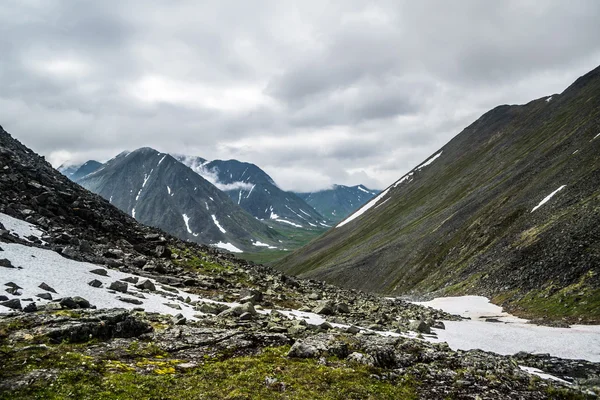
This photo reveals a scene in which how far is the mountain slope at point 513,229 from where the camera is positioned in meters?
57.4

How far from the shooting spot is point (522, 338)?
37.5 meters

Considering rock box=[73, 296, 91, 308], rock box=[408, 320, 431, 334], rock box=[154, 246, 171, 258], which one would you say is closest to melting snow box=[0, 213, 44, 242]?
rock box=[73, 296, 91, 308]

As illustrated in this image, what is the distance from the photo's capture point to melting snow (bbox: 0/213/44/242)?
34.9m

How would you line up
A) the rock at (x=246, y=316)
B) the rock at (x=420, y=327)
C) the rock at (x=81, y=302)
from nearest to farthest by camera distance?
the rock at (x=81, y=302) → the rock at (x=246, y=316) → the rock at (x=420, y=327)

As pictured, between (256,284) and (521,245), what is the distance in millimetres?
55966

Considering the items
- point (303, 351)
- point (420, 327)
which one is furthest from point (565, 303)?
point (303, 351)

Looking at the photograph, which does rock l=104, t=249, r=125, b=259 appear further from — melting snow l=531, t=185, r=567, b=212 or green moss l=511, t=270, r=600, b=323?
melting snow l=531, t=185, r=567, b=212

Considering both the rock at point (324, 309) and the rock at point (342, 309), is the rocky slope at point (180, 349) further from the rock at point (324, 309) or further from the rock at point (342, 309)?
the rock at point (342, 309)

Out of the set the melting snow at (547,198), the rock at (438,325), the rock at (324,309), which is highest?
the melting snow at (547,198)

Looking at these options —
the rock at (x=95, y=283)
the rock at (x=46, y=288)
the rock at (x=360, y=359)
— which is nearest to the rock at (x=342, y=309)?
the rock at (x=360, y=359)

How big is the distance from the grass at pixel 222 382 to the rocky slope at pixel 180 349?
7cm

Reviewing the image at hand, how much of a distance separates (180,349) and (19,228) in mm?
26944

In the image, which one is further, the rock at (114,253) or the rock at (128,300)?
the rock at (114,253)

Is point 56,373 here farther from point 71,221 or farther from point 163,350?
point 71,221
